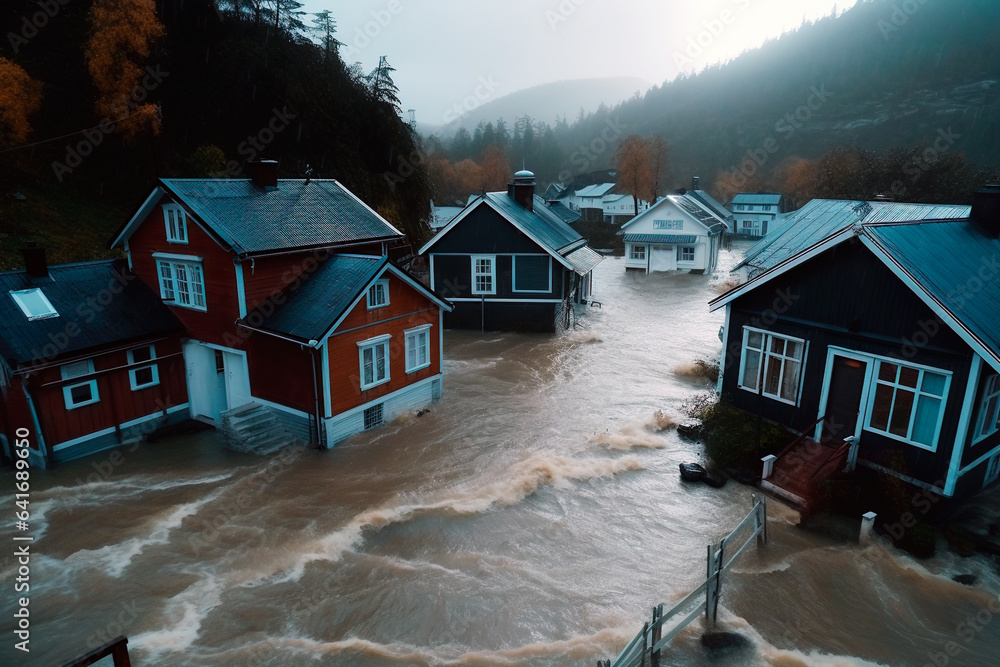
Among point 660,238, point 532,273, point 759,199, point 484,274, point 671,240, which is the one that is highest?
point 759,199

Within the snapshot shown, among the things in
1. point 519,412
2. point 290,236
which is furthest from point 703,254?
point 290,236

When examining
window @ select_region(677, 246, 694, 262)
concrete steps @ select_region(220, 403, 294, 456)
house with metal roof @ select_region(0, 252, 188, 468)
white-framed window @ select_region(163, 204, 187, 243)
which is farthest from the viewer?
window @ select_region(677, 246, 694, 262)

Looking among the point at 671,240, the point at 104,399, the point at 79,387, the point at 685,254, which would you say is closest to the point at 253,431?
the point at 104,399

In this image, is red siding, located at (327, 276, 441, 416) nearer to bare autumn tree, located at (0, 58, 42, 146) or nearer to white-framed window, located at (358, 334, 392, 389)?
white-framed window, located at (358, 334, 392, 389)

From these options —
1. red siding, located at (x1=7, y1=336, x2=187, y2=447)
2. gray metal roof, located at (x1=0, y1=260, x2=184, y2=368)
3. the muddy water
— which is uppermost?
gray metal roof, located at (x1=0, y1=260, x2=184, y2=368)

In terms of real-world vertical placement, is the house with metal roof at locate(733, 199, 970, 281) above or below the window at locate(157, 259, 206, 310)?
above

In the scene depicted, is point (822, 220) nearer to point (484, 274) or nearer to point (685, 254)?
point (484, 274)

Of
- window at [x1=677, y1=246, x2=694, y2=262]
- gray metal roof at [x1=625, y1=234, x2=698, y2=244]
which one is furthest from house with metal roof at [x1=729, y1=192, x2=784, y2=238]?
gray metal roof at [x1=625, y1=234, x2=698, y2=244]
